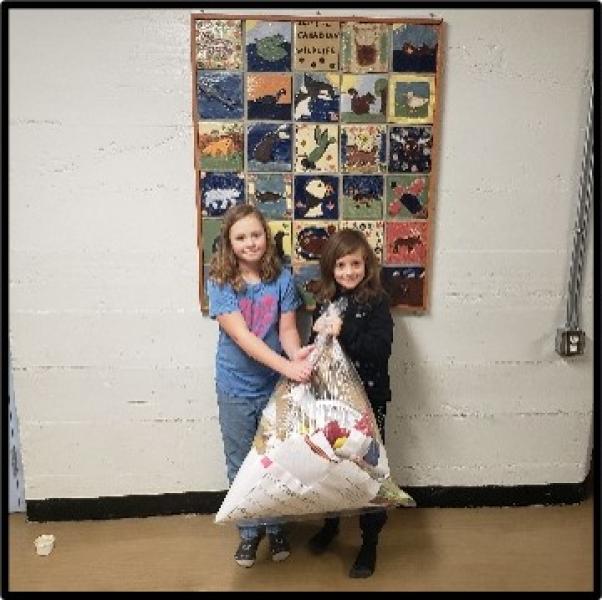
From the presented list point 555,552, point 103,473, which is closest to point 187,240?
point 103,473

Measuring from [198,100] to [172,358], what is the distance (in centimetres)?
97

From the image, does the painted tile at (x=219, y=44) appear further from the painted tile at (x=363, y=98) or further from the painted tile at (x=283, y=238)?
the painted tile at (x=283, y=238)

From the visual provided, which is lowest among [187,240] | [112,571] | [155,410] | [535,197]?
[112,571]

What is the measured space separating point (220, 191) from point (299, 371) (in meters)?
0.72

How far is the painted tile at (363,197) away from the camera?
2.11m

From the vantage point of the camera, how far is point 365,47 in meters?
2.00

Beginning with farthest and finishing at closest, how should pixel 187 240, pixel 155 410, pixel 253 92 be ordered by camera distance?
pixel 155 410 < pixel 187 240 < pixel 253 92

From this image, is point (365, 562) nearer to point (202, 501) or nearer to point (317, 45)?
point (202, 501)

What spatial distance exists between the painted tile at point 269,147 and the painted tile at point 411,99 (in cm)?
38

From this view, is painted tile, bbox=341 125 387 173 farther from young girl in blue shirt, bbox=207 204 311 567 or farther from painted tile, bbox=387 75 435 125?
young girl in blue shirt, bbox=207 204 311 567

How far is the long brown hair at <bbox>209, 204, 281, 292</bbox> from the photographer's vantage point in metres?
1.92

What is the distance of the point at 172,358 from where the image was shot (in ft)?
7.40

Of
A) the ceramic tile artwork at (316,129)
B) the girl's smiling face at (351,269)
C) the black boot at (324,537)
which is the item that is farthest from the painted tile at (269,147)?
the black boot at (324,537)

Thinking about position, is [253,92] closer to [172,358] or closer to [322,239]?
[322,239]
